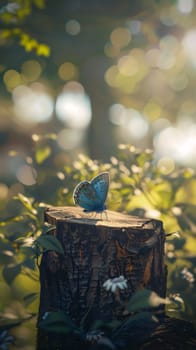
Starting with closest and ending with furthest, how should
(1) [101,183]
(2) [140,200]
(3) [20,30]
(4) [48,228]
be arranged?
(4) [48,228] → (1) [101,183] → (2) [140,200] → (3) [20,30]

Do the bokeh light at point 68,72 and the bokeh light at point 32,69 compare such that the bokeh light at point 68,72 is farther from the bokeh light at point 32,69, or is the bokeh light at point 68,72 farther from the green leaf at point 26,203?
the green leaf at point 26,203

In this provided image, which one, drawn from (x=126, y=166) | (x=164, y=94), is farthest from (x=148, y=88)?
(x=126, y=166)

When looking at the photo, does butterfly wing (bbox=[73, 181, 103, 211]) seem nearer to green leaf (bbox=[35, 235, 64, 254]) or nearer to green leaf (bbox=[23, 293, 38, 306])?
green leaf (bbox=[35, 235, 64, 254])

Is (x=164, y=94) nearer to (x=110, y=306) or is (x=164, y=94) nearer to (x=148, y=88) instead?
(x=148, y=88)

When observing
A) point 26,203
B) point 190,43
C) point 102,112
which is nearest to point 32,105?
point 102,112

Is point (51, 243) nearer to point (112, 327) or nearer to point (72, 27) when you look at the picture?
point (112, 327)

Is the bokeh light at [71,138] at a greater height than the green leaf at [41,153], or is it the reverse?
the bokeh light at [71,138]

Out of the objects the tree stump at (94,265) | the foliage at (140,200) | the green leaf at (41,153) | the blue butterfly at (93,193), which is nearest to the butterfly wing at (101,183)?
the blue butterfly at (93,193)

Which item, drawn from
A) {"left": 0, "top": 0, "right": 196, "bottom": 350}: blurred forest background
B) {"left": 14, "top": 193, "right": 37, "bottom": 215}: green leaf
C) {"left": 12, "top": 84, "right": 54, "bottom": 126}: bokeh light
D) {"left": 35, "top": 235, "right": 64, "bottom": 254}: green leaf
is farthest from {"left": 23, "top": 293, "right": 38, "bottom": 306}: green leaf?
{"left": 12, "top": 84, "right": 54, "bottom": 126}: bokeh light
